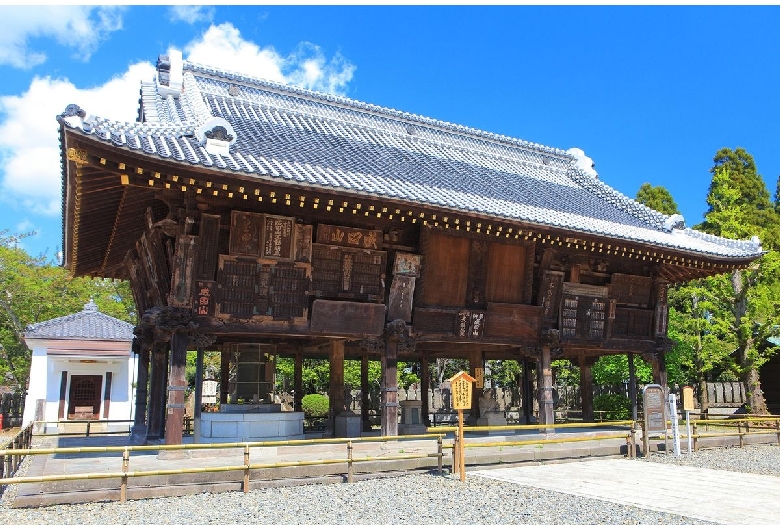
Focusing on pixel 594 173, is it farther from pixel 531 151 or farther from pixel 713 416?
pixel 713 416

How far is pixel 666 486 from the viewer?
33.0 ft

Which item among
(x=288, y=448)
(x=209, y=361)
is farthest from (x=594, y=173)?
(x=209, y=361)

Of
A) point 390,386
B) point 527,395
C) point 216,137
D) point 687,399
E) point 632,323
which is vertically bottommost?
point 527,395

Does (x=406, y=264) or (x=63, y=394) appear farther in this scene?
(x=63, y=394)

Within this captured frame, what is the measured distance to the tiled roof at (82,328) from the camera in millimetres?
27734

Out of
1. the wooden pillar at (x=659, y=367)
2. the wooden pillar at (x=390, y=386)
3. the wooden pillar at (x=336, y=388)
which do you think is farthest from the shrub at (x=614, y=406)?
the wooden pillar at (x=390, y=386)

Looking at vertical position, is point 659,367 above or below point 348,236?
below

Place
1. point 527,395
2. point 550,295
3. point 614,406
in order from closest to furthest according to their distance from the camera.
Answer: point 550,295, point 527,395, point 614,406

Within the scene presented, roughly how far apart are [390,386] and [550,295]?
522cm

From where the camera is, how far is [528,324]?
15695 mm

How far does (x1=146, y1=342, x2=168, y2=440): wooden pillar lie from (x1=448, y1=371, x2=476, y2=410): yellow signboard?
739 centimetres

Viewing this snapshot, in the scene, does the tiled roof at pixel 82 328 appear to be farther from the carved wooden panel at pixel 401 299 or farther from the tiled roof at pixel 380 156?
the carved wooden panel at pixel 401 299

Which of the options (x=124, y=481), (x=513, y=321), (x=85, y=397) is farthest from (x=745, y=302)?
(x=85, y=397)

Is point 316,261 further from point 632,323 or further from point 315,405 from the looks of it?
point 315,405
